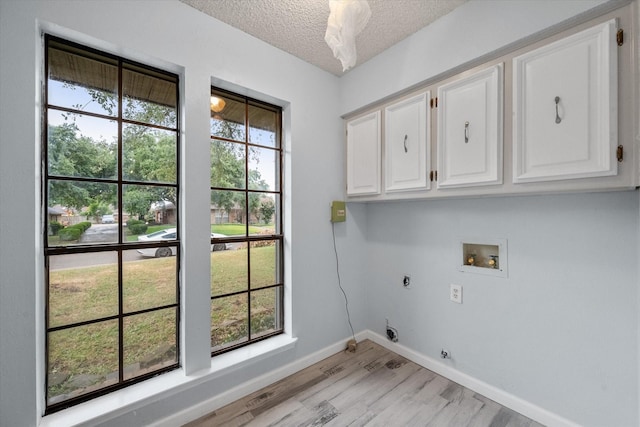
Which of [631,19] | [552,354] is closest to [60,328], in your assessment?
[552,354]

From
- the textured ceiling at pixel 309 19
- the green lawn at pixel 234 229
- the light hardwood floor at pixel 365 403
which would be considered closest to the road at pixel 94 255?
the green lawn at pixel 234 229

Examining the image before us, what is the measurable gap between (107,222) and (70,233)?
162 millimetres

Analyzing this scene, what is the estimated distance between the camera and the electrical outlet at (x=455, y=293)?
1.95 metres

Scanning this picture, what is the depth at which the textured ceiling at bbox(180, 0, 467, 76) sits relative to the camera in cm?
162

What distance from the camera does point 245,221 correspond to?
1990 mm

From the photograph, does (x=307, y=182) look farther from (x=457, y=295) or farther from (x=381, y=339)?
(x=381, y=339)

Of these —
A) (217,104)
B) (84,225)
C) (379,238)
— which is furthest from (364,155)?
(84,225)

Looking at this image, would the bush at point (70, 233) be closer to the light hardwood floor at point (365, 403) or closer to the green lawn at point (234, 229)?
the green lawn at point (234, 229)

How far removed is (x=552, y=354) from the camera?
5.06ft

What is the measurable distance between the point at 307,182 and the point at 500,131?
1369 mm

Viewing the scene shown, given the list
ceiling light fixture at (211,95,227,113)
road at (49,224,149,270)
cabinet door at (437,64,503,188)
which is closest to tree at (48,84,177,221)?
road at (49,224,149,270)

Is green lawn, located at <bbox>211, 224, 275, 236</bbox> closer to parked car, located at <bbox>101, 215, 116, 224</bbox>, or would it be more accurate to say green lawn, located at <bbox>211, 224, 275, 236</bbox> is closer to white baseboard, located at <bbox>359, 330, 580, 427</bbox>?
parked car, located at <bbox>101, 215, 116, 224</bbox>

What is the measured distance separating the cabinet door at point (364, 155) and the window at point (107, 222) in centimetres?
141

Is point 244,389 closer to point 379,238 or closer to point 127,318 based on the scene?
point 127,318
